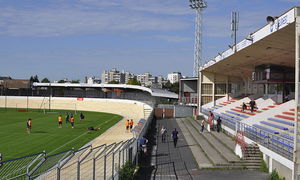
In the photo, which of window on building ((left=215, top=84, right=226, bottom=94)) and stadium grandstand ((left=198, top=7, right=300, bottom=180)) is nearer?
stadium grandstand ((left=198, top=7, right=300, bottom=180))

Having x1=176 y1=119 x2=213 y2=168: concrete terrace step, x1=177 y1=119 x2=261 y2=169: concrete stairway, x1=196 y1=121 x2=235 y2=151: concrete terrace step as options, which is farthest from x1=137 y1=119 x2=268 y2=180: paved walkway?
x1=196 y1=121 x2=235 y2=151: concrete terrace step

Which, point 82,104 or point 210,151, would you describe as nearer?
point 210,151

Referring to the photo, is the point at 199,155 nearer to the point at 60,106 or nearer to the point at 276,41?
the point at 276,41

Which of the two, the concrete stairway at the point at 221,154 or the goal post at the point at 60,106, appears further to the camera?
the goal post at the point at 60,106

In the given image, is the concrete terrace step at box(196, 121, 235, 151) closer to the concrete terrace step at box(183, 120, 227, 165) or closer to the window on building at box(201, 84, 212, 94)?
the concrete terrace step at box(183, 120, 227, 165)

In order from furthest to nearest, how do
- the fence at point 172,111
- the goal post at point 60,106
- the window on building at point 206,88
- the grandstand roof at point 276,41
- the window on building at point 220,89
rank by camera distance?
1. the goal post at point 60,106
2. the fence at point 172,111
3. the window on building at point 206,88
4. the window on building at point 220,89
5. the grandstand roof at point 276,41

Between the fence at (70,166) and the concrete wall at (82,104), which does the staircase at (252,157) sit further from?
the concrete wall at (82,104)

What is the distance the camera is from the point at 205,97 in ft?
155

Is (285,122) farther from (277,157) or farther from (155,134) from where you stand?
(155,134)

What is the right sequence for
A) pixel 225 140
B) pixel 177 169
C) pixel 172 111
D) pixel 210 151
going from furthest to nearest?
pixel 172 111 → pixel 225 140 → pixel 210 151 → pixel 177 169

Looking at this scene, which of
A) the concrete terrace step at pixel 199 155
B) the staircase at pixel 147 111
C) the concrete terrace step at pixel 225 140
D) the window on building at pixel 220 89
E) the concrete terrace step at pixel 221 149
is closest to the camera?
the concrete terrace step at pixel 199 155

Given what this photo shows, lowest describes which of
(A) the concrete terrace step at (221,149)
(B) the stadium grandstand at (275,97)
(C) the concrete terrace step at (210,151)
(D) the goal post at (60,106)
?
(C) the concrete terrace step at (210,151)

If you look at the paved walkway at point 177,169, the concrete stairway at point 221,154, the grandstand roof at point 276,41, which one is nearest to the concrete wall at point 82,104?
the concrete stairway at point 221,154

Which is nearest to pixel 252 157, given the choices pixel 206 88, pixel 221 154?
pixel 221 154
